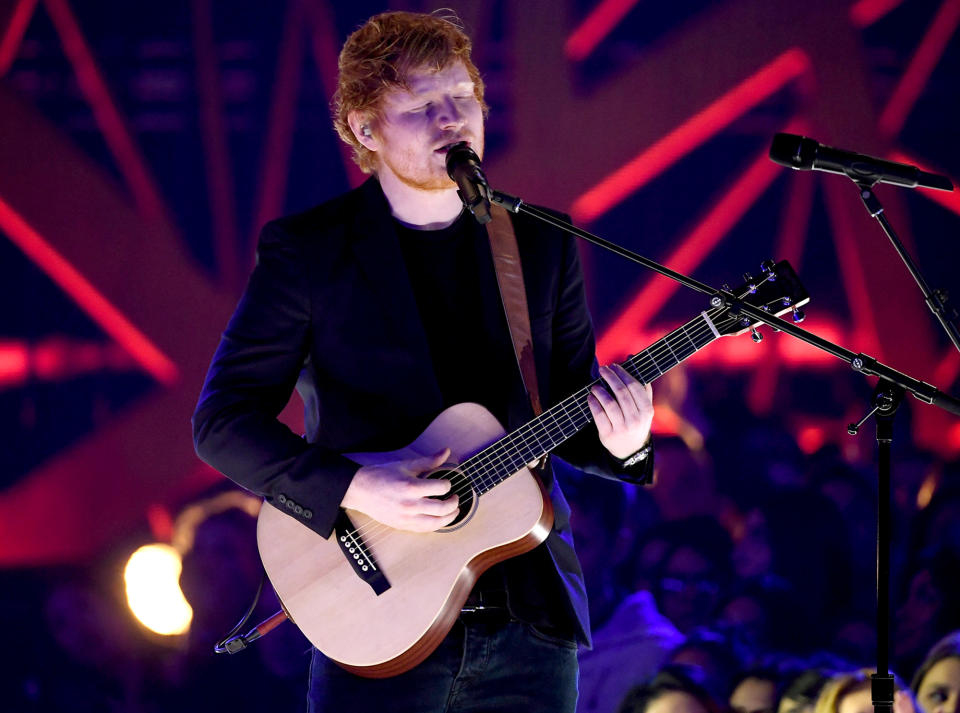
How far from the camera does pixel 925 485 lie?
4.12m

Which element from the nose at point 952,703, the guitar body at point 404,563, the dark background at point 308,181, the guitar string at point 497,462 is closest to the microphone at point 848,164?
the guitar string at point 497,462

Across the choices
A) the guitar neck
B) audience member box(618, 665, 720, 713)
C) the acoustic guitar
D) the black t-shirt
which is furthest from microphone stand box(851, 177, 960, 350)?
audience member box(618, 665, 720, 713)

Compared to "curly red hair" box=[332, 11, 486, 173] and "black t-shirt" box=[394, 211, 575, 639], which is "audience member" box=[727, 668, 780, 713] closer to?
"black t-shirt" box=[394, 211, 575, 639]

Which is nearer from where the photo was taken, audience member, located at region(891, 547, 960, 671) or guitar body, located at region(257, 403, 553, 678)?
guitar body, located at region(257, 403, 553, 678)

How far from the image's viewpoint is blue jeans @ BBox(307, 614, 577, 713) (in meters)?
1.86

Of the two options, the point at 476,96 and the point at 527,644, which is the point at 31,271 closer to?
the point at 476,96

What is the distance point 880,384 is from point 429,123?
1109mm

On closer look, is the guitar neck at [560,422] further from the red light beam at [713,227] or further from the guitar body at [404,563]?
the red light beam at [713,227]

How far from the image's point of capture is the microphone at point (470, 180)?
1.69m

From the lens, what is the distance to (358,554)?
1.97 m

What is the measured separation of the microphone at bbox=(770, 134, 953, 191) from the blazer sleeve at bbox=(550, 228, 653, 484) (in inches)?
26.6

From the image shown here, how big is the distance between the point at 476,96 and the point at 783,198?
7.30 feet

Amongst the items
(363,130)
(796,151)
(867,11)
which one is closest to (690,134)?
(867,11)

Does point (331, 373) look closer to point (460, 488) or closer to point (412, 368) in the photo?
point (412, 368)
